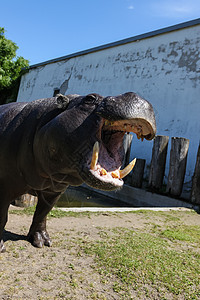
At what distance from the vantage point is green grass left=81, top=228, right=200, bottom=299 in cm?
A: 216

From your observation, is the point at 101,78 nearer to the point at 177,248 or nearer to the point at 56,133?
the point at 177,248

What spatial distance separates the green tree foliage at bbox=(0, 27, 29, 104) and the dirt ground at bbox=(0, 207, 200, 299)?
14.1m

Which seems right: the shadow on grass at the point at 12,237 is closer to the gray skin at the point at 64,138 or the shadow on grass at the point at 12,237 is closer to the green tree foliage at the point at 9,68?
the gray skin at the point at 64,138

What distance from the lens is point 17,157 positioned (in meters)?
2.24

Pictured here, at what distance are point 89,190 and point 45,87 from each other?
8501 millimetres

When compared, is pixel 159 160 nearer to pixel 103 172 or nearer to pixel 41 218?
pixel 41 218

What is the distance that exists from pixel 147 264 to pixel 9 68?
1589cm

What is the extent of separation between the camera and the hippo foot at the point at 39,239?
2692mm

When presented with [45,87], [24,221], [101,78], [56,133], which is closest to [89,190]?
[24,221]

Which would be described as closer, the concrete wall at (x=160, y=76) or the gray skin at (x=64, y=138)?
the gray skin at (x=64, y=138)

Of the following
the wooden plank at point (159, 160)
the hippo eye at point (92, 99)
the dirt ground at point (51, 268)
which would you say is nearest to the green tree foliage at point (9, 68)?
the wooden plank at point (159, 160)

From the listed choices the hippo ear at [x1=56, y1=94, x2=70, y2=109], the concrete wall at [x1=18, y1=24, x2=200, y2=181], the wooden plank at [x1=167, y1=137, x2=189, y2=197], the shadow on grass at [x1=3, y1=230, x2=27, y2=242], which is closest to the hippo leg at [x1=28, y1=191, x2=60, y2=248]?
the shadow on grass at [x1=3, y1=230, x2=27, y2=242]

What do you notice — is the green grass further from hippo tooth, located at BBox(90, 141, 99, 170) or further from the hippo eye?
the hippo eye

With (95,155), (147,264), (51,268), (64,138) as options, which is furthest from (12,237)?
(95,155)
